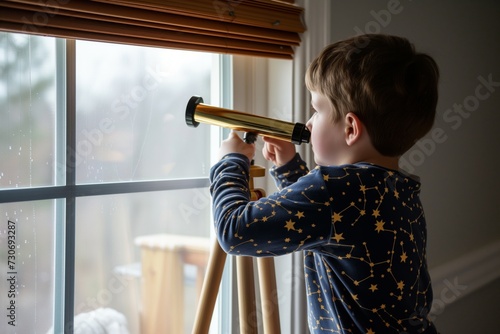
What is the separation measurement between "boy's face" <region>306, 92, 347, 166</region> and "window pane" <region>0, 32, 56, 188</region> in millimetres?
484

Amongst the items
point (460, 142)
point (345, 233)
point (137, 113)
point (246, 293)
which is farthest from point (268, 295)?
point (460, 142)

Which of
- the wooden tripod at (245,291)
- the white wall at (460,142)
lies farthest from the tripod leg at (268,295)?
the white wall at (460,142)

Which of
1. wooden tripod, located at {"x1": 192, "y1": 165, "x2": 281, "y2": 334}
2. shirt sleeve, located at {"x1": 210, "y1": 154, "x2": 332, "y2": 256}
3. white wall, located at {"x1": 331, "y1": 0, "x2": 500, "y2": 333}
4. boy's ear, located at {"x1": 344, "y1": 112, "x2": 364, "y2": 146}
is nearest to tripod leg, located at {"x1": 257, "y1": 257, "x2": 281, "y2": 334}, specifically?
wooden tripod, located at {"x1": 192, "y1": 165, "x2": 281, "y2": 334}

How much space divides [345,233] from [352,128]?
0.19 metres

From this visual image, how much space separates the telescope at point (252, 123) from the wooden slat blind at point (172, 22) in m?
0.18

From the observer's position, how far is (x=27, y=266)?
105 centimetres

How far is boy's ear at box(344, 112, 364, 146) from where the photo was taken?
3.23 ft

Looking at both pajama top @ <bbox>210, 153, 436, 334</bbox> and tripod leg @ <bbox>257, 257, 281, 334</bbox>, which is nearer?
pajama top @ <bbox>210, 153, 436, 334</bbox>

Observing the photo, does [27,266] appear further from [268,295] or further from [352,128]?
[352,128]

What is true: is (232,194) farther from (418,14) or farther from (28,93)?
(418,14)

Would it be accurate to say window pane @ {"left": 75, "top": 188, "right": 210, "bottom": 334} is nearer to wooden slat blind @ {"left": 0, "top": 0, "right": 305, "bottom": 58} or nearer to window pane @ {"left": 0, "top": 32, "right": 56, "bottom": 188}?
window pane @ {"left": 0, "top": 32, "right": 56, "bottom": 188}

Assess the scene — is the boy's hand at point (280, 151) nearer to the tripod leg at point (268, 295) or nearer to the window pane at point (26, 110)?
the tripod leg at point (268, 295)

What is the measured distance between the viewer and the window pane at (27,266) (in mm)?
1013

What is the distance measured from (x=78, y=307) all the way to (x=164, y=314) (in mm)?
227
